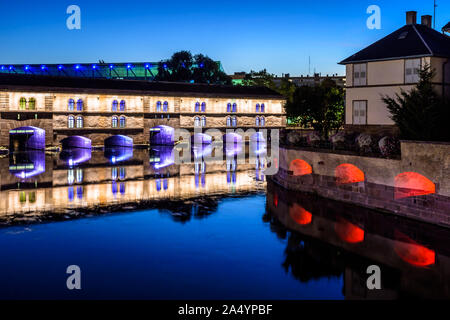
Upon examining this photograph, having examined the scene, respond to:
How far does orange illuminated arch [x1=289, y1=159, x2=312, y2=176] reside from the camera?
34534 millimetres

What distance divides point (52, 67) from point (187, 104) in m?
37.2

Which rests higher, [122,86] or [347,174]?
[122,86]

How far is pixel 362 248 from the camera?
21.8 m

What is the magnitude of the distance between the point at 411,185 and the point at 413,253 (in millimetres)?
5427

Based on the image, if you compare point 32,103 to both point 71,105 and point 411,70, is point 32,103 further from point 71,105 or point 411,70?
point 411,70

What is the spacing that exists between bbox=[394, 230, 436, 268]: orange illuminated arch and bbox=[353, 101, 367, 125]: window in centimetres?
1764

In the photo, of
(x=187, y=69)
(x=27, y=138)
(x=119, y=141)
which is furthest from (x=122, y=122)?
(x=187, y=69)

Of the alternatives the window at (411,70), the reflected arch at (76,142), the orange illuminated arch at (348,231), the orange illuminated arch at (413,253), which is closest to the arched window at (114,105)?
the reflected arch at (76,142)

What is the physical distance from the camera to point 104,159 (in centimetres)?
5500

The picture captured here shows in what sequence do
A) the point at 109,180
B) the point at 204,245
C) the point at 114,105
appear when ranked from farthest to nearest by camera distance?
the point at 114,105, the point at 109,180, the point at 204,245

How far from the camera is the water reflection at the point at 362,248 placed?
1775cm

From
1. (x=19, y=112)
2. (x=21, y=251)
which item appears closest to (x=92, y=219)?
(x=21, y=251)
